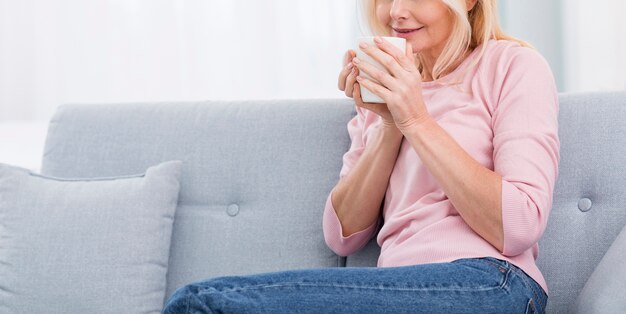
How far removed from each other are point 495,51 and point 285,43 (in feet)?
4.64

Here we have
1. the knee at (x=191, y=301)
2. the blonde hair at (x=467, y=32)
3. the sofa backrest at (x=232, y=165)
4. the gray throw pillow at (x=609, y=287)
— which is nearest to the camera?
the knee at (x=191, y=301)

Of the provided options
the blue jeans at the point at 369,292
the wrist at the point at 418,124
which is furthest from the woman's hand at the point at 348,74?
the blue jeans at the point at 369,292

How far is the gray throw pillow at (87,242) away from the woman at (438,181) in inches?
15.9

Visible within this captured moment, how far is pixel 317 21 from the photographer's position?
285cm

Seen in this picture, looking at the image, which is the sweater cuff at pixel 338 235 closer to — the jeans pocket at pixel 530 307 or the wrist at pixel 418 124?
the wrist at pixel 418 124

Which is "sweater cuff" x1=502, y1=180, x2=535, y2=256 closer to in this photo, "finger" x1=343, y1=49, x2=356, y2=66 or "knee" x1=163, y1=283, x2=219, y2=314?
"finger" x1=343, y1=49, x2=356, y2=66

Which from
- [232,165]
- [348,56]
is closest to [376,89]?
[348,56]

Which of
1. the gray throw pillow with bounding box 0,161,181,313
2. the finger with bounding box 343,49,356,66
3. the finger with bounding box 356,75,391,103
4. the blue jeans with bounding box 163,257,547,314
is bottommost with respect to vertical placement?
the gray throw pillow with bounding box 0,161,181,313

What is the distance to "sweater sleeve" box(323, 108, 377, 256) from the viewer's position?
165cm

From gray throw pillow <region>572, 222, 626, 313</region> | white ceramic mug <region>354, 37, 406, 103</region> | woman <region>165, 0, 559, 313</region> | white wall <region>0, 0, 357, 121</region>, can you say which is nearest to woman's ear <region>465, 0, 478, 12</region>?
woman <region>165, 0, 559, 313</region>

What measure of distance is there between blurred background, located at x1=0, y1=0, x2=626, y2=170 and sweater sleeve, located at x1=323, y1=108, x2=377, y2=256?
113 cm

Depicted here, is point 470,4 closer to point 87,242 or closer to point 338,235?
point 338,235

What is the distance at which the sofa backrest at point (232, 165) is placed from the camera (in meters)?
1.80

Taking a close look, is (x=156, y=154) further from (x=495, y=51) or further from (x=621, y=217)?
(x=621, y=217)
